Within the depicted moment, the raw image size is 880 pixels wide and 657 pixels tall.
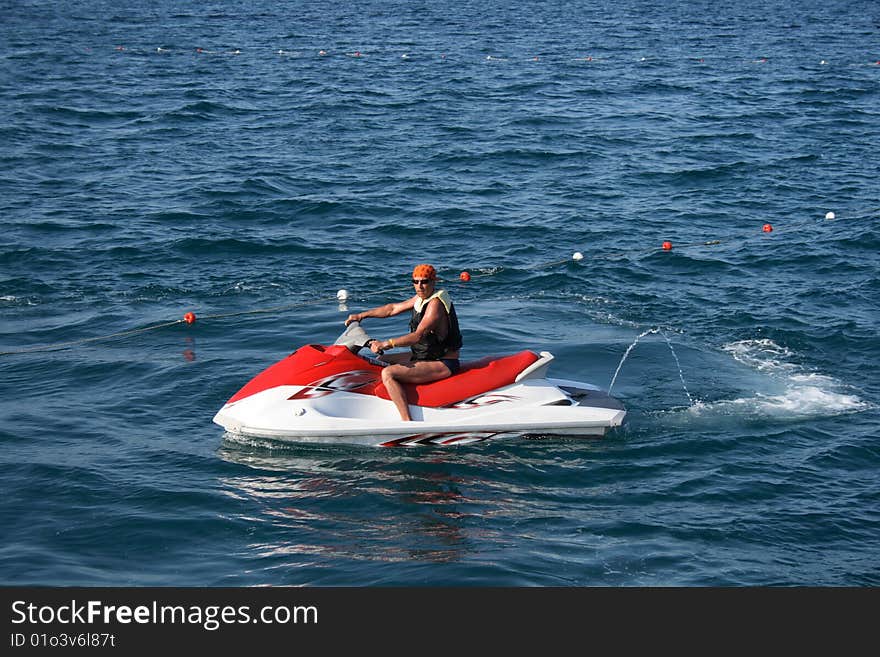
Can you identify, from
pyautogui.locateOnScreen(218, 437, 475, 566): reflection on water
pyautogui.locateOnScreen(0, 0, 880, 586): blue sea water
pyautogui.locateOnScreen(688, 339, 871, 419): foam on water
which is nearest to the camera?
A: pyautogui.locateOnScreen(218, 437, 475, 566): reflection on water

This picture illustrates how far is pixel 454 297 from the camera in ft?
59.3

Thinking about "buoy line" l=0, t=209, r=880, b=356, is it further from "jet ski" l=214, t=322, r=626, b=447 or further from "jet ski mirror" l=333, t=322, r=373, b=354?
"jet ski" l=214, t=322, r=626, b=447

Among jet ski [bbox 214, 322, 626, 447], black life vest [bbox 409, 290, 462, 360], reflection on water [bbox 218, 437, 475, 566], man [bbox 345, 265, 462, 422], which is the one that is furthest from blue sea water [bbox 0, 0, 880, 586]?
black life vest [bbox 409, 290, 462, 360]

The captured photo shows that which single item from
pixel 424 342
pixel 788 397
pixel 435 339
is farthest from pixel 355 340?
pixel 788 397

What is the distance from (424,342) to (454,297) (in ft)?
20.0

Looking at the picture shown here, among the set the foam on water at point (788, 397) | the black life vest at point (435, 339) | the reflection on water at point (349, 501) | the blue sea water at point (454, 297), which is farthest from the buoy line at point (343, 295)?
the foam on water at point (788, 397)

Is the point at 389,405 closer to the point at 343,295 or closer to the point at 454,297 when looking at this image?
the point at 343,295

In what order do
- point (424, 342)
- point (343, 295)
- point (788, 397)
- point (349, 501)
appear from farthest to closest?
point (343, 295) → point (788, 397) → point (424, 342) → point (349, 501)

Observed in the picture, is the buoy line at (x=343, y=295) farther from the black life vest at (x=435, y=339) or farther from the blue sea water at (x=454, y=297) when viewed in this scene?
the black life vest at (x=435, y=339)

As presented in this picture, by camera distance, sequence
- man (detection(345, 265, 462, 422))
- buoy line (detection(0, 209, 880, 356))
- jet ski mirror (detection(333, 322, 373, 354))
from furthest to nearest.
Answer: buoy line (detection(0, 209, 880, 356)) < jet ski mirror (detection(333, 322, 373, 354)) < man (detection(345, 265, 462, 422))

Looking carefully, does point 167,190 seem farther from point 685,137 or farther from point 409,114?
point 685,137

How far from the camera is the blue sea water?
10242 millimetres

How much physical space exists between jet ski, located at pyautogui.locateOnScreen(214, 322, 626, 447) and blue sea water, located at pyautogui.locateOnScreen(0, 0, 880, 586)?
0.24 meters

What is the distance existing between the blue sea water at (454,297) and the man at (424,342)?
794 mm
